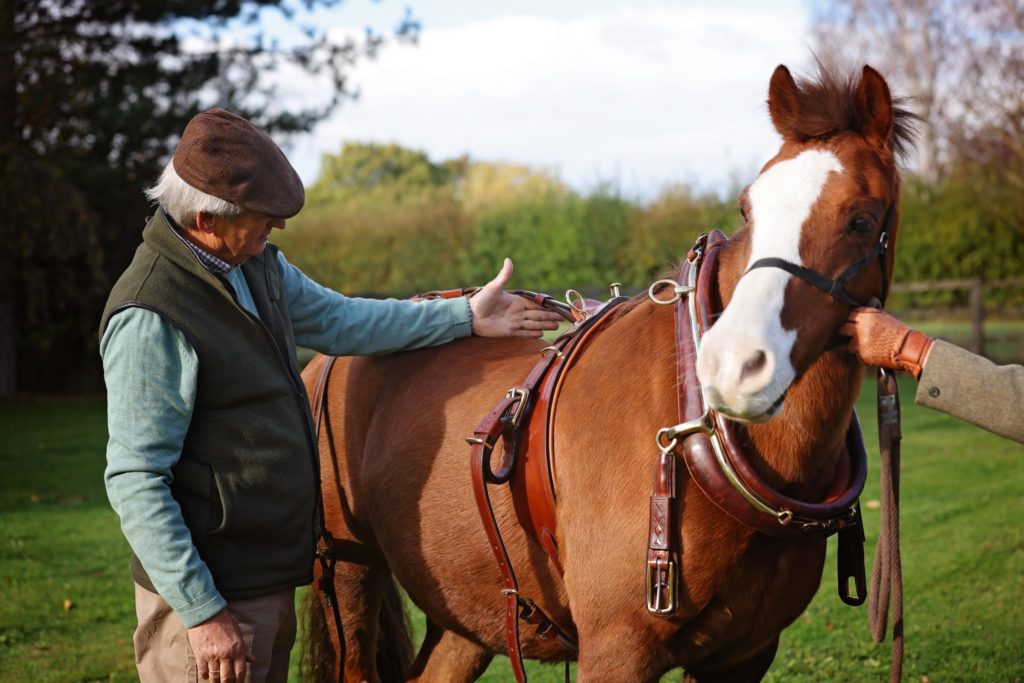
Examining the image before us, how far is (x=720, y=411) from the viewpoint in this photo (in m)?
1.87

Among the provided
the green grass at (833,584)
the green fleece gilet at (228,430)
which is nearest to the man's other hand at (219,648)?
the green fleece gilet at (228,430)

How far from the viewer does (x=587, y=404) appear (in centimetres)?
238

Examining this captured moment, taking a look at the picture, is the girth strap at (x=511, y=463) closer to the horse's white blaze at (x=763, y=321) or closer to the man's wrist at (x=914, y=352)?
the horse's white blaze at (x=763, y=321)

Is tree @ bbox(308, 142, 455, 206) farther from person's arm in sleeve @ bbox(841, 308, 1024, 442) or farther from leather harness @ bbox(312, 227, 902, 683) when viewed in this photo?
person's arm in sleeve @ bbox(841, 308, 1024, 442)

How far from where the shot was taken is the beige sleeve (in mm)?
2020

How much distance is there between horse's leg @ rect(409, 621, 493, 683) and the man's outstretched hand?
3.48 ft

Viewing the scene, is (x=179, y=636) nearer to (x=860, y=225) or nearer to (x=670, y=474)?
(x=670, y=474)

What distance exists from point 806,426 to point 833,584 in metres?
4.41

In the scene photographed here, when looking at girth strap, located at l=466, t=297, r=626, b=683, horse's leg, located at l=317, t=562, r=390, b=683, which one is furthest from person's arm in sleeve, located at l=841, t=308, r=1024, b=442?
horse's leg, located at l=317, t=562, r=390, b=683

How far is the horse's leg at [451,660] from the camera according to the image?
3352 mm

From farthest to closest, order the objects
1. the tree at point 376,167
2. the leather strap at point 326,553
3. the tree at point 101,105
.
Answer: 1. the tree at point 376,167
2. the tree at point 101,105
3. the leather strap at point 326,553

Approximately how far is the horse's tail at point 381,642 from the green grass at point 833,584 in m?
1.09

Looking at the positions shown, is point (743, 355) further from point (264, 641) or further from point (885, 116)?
point (264, 641)

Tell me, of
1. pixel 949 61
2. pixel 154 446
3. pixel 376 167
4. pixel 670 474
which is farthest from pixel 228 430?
pixel 376 167
